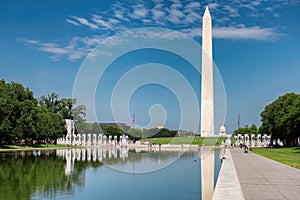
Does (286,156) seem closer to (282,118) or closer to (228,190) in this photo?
(282,118)

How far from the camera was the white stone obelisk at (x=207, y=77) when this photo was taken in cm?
5810

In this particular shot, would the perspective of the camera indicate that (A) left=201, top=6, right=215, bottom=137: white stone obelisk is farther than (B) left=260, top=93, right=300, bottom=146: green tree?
Yes

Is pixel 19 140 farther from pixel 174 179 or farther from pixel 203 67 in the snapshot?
pixel 174 179

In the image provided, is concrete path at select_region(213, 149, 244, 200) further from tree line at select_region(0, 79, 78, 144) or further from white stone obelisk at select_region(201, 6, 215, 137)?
white stone obelisk at select_region(201, 6, 215, 137)


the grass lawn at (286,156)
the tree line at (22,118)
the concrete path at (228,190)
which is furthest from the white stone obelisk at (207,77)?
the concrete path at (228,190)

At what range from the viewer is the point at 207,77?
192 feet

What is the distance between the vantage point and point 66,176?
55.9ft

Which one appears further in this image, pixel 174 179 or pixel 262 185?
pixel 174 179

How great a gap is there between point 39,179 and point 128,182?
361 cm

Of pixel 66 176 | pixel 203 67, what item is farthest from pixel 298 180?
pixel 203 67

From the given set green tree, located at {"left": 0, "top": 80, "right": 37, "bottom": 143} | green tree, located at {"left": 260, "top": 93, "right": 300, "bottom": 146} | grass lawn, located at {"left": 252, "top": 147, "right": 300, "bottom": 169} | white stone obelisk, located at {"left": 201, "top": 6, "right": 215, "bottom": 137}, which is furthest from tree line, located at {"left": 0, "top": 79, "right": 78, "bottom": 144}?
green tree, located at {"left": 260, "top": 93, "right": 300, "bottom": 146}

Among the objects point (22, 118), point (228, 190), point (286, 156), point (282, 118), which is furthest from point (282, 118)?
point (228, 190)

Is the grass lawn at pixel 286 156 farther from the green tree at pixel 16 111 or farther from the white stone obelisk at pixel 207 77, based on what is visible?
the green tree at pixel 16 111

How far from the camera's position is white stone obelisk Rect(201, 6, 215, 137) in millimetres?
58100
